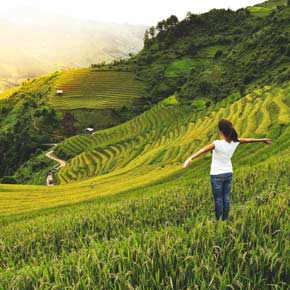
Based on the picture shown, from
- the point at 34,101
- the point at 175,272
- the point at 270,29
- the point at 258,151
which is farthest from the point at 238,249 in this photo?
the point at 34,101

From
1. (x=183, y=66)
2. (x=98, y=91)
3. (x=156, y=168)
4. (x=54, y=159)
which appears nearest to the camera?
(x=156, y=168)

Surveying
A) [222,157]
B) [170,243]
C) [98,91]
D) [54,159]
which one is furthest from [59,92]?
[170,243]

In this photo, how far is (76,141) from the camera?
9100 centimetres

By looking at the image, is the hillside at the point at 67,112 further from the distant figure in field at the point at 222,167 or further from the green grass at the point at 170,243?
the distant figure in field at the point at 222,167

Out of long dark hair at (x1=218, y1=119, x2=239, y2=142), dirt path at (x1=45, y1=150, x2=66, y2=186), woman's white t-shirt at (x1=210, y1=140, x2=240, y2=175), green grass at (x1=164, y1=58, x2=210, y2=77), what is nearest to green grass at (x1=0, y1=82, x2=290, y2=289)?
woman's white t-shirt at (x1=210, y1=140, x2=240, y2=175)

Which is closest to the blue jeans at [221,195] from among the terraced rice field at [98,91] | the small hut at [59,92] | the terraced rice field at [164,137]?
the terraced rice field at [164,137]

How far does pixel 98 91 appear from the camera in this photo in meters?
118

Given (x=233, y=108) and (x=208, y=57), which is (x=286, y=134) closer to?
(x=233, y=108)

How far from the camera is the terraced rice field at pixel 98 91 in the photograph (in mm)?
112438

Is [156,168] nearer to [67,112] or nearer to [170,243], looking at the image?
[170,243]

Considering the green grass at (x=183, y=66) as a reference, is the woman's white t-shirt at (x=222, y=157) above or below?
below

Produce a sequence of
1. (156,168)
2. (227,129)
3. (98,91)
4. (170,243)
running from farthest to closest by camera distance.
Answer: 1. (98,91)
2. (156,168)
3. (227,129)
4. (170,243)

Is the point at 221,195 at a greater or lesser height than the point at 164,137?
lesser

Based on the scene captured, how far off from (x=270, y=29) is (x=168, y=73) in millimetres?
38750
